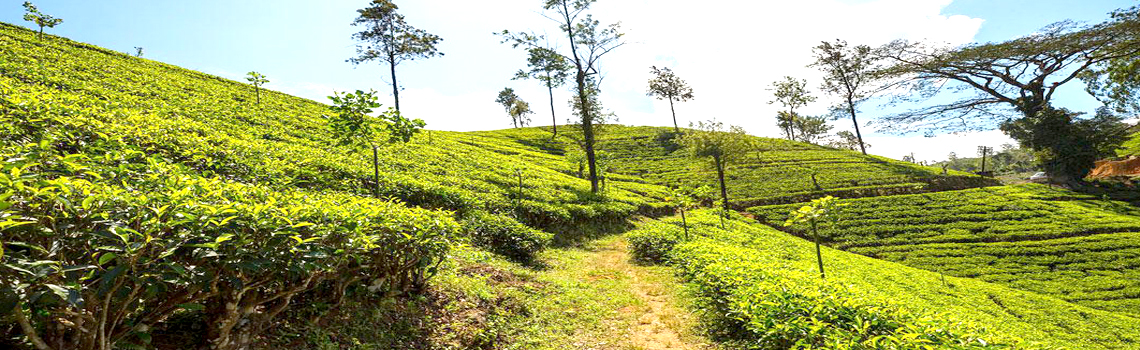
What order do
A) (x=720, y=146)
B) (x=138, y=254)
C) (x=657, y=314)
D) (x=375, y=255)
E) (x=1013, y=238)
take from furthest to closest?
(x=720, y=146) → (x=1013, y=238) → (x=657, y=314) → (x=375, y=255) → (x=138, y=254)

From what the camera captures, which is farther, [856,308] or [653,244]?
[653,244]

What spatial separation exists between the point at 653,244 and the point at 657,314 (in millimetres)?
5520

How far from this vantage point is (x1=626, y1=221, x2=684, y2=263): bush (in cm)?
1377

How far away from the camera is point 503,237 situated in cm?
1266

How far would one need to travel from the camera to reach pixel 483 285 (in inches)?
330

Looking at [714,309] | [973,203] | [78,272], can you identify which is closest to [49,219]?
[78,272]

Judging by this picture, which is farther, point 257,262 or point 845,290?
point 845,290

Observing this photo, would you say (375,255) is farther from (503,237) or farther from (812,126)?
(812,126)

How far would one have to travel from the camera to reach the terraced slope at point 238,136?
32.7ft

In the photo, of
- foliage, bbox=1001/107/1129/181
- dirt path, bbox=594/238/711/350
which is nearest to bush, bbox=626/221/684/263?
dirt path, bbox=594/238/711/350

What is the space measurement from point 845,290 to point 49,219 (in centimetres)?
908

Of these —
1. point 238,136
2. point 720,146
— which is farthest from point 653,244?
point 720,146

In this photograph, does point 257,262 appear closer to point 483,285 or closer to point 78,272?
point 78,272

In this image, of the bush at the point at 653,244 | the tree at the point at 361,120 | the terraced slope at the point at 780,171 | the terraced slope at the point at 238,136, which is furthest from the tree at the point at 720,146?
the tree at the point at 361,120
